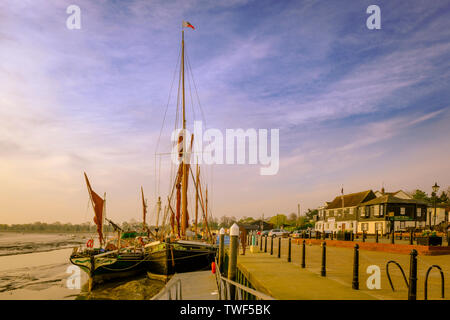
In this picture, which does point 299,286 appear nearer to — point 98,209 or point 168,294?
point 168,294

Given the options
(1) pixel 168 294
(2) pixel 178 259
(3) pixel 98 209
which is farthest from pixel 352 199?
(1) pixel 168 294

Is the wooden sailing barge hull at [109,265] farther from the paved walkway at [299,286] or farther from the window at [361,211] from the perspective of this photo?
the window at [361,211]

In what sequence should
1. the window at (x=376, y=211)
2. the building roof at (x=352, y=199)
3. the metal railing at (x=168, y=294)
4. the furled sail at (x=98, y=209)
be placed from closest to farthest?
the metal railing at (x=168, y=294) → the furled sail at (x=98, y=209) → the window at (x=376, y=211) → the building roof at (x=352, y=199)

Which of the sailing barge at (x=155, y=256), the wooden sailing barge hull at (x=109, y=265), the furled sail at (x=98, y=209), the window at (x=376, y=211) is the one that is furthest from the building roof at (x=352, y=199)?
the furled sail at (x=98, y=209)

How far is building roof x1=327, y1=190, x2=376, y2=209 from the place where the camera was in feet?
187

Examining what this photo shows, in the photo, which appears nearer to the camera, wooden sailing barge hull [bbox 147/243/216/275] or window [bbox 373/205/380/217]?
wooden sailing barge hull [bbox 147/243/216/275]

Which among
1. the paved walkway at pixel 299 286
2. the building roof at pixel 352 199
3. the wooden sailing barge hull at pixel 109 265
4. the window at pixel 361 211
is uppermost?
the paved walkway at pixel 299 286

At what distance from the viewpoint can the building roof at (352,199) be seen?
56969 millimetres

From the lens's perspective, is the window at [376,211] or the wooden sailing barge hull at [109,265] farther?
the window at [376,211]

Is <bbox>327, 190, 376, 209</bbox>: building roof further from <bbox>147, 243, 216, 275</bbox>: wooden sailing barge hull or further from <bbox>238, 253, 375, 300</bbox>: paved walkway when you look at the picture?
<bbox>238, 253, 375, 300</bbox>: paved walkway

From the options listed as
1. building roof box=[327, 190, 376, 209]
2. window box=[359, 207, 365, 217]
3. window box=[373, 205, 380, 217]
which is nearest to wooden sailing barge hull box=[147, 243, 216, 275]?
window box=[373, 205, 380, 217]
